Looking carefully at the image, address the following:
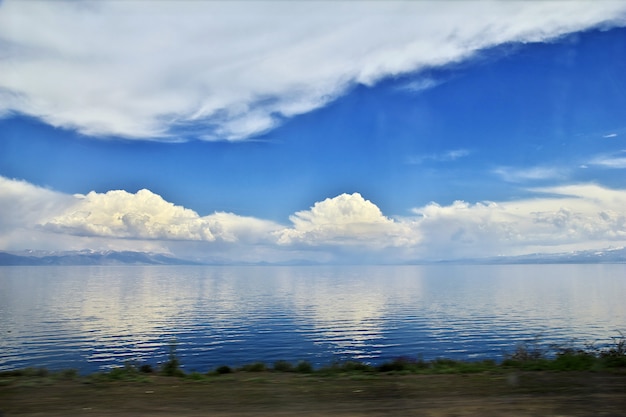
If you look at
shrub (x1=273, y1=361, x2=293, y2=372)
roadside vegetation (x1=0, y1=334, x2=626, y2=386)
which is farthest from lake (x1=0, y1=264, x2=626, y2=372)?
shrub (x1=273, y1=361, x2=293, y2=372)

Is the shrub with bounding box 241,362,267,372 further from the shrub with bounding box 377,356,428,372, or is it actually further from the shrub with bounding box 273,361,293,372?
the shrub with bounding box 377,356,428,372

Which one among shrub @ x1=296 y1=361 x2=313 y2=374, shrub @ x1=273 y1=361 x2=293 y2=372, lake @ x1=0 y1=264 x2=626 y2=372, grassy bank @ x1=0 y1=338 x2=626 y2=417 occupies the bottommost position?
lake @ x1=0 y1=264 x2=626 y2=372

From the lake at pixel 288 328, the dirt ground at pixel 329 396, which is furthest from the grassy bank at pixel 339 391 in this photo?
the lake at pixel 288 328

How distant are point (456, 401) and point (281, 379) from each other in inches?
123

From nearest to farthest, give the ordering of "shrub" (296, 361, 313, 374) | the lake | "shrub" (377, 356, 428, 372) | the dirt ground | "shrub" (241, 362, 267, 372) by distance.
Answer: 1. the dirt ground
2. "shrub" (377, 356, 428, 372)
3. "shrub" (296, 361, 313, 374)
4. "shrub" (241, 362, 267, 372)
5. the lake

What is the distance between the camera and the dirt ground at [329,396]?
653cm

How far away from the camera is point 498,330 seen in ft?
121

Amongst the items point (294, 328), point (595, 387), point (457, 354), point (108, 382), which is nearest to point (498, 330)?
point (457, 354)

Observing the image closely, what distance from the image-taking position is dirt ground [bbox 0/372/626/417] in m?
6.53

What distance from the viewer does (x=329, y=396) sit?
7398mm

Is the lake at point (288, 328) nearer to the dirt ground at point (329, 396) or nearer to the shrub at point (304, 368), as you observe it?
the shrub at point (304, 368)

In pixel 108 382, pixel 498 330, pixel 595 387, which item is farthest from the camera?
pixel 498 330

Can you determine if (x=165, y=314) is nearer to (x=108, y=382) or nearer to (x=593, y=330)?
(x=593, y=330)

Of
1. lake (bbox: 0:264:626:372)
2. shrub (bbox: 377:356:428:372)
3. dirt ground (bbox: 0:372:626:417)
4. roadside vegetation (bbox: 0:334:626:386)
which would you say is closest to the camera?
dirt ground (bbox: 0:372:626:417)
